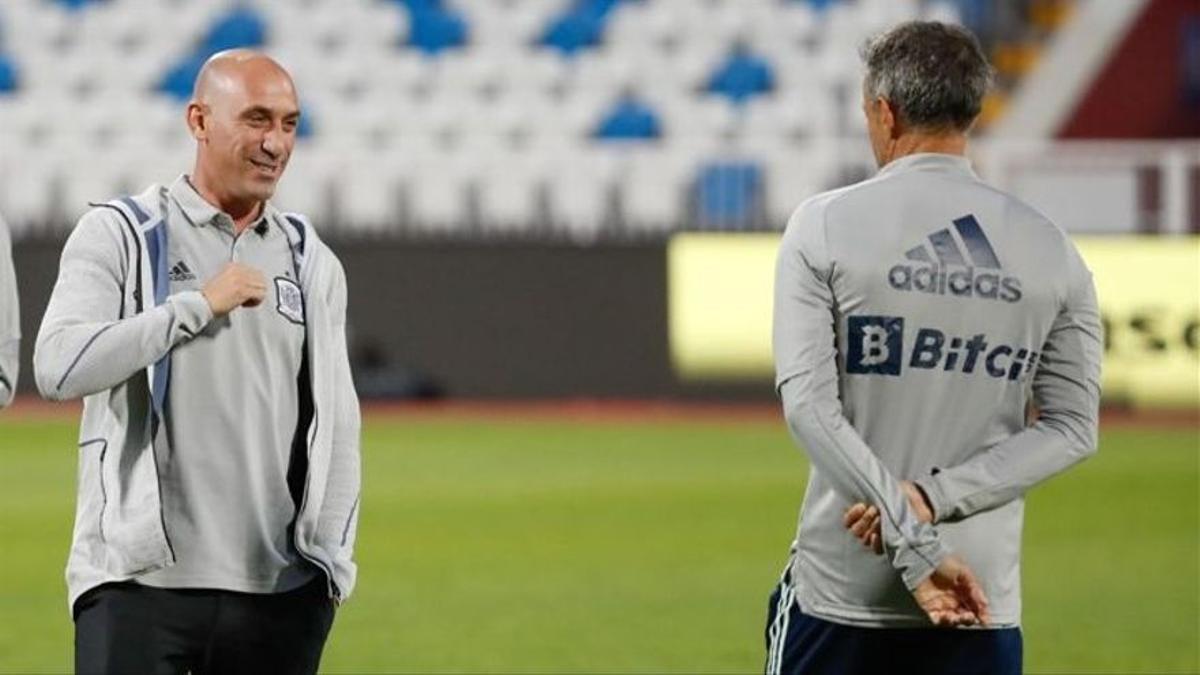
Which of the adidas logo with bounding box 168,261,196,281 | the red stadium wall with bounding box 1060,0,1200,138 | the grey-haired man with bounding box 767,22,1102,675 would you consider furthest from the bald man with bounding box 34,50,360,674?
the red stadium wall with bounding box 1060,0,1200,138

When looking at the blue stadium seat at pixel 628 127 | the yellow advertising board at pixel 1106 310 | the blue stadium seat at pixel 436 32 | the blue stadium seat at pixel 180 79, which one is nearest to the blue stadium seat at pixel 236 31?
the blue stadium seat at pixel 180 79

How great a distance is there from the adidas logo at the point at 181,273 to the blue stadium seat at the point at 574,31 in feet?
59.3

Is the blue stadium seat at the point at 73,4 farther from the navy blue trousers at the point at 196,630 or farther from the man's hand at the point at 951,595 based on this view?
the man's hand at the point at 951,595

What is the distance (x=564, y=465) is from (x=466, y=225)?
4.67 meters

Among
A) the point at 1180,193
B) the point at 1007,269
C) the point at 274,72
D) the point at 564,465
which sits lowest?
the point at 564,465

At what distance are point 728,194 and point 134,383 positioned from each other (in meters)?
14.9

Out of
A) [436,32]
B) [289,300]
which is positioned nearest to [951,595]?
[289,300]

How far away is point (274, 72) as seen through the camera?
Result: 4.41m

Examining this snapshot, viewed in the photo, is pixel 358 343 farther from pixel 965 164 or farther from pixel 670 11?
pixel 965 164

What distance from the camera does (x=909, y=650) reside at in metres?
4.16

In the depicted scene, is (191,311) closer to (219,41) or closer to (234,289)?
(234,289)

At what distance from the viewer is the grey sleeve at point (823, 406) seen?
4020 mm

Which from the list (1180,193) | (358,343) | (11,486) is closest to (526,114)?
(358,343)

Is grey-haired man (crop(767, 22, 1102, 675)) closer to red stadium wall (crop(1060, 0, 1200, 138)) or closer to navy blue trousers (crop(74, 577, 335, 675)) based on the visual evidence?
navy blue trousers (crop(74, 577, 335, 675))
